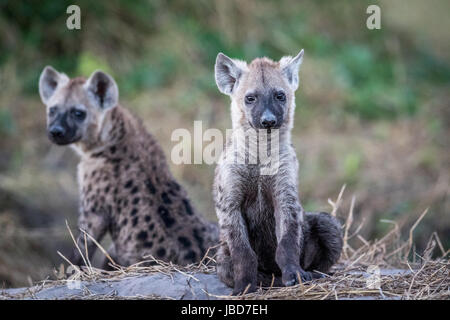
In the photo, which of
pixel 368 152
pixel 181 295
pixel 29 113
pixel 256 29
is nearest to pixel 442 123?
pixel 368 152

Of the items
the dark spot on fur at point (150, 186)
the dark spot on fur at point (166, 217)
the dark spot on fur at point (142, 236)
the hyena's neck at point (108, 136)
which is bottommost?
the dark spot on fur at point (142, 236)

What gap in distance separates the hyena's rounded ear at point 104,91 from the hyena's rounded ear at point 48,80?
0.30 meters

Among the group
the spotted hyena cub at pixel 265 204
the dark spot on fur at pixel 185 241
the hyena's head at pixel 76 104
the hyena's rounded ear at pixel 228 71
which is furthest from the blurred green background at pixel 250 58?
the hyena's rounded ear at pixel 228 71

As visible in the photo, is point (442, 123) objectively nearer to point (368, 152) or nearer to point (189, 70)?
point (368, 152)

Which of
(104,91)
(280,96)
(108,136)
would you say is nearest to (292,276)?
(280,96)

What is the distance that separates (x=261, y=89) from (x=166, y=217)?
1759mm

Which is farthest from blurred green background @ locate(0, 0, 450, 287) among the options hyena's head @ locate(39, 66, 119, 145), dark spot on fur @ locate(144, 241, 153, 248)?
dark spot on fur @ locate(144, 241, 153, 248)

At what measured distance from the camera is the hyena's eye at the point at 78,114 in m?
7.08

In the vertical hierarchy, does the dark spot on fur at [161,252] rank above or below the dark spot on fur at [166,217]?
below

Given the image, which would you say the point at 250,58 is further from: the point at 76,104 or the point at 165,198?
the point at 165,198

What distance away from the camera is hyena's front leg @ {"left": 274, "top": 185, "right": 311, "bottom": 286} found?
4.93 meters

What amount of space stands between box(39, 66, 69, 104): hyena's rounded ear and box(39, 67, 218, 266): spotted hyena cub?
10 mm

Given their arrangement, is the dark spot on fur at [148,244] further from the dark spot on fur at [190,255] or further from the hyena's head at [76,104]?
the hyena's head at [76,104]
